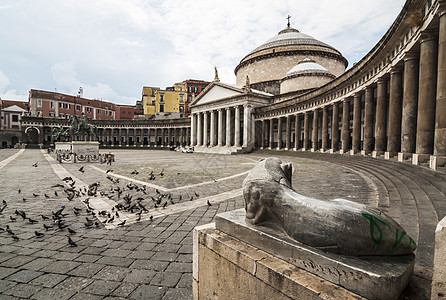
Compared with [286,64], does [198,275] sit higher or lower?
lower

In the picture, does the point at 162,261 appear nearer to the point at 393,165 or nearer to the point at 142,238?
the point at 142,238

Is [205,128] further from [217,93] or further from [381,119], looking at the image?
[381,119]

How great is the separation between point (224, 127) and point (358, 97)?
26.6 meters

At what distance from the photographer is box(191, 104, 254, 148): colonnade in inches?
1388

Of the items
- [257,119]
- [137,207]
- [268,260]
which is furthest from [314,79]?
[268,260]

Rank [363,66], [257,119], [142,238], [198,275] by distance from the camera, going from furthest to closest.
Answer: [257,119], [363,66], [142,238], [198,275]

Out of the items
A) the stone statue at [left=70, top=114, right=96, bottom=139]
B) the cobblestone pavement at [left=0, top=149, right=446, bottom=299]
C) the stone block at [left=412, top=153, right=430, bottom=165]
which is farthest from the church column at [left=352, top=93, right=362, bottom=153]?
the stone statue at [left=70, top=114, right=96, bottom=139]

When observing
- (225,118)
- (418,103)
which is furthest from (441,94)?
(225,118)

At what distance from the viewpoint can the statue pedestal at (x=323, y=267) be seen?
4.69ft

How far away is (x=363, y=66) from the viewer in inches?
588

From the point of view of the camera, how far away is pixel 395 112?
1136cm

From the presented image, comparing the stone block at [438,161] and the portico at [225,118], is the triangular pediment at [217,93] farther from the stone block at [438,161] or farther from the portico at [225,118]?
the stone block at [438,161]

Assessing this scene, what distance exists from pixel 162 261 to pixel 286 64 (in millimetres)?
45181

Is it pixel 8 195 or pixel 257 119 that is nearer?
pixel 8 195
